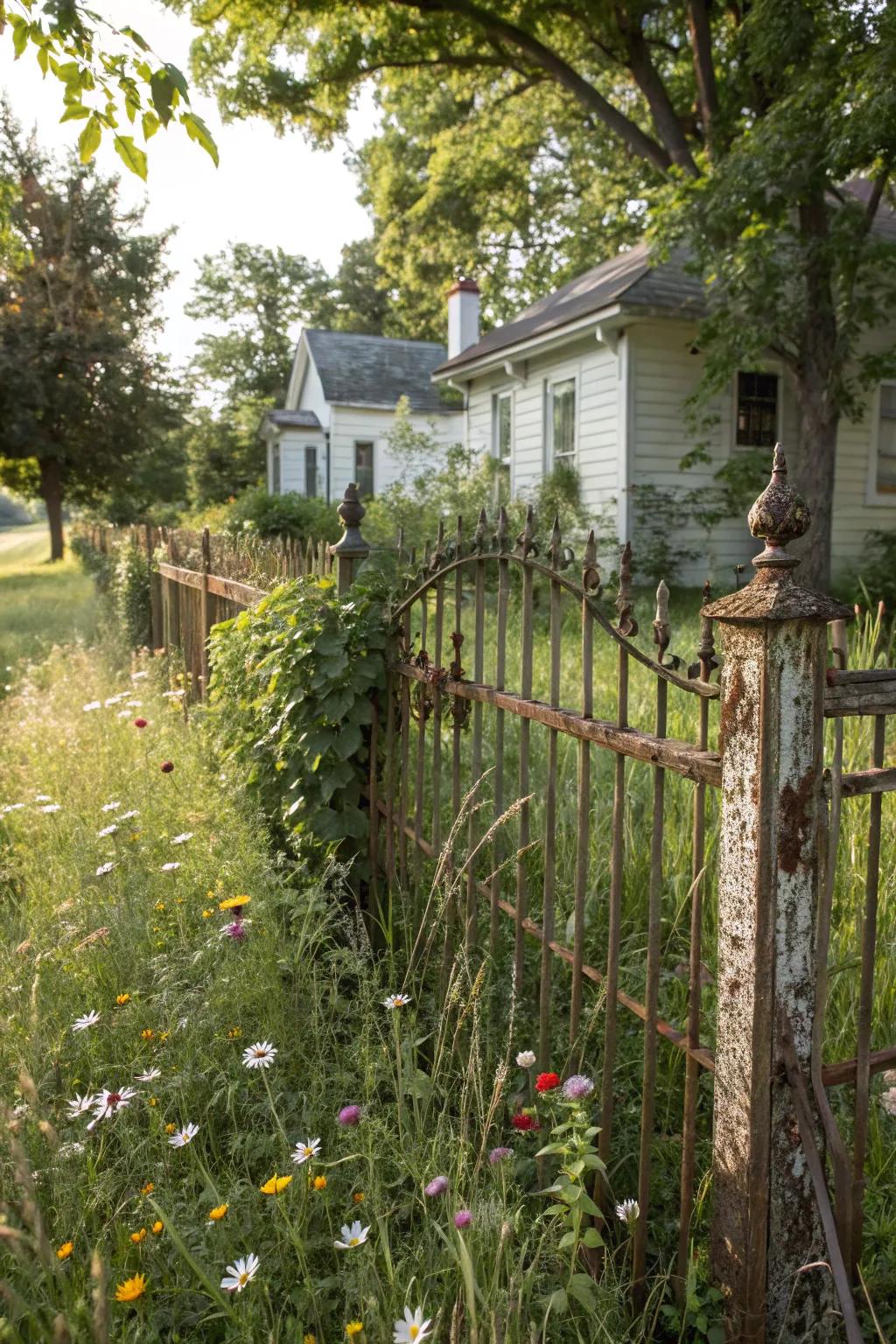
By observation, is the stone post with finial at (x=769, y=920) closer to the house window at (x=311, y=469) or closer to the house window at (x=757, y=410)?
the house window at (x=757, y=410)

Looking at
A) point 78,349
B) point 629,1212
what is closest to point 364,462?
point 78,349

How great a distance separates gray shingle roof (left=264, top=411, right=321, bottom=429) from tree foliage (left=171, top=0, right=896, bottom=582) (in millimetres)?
8112

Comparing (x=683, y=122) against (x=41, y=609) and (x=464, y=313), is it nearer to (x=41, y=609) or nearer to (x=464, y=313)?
(x=464, y=313)

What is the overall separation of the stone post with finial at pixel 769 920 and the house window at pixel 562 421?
45.5 ft

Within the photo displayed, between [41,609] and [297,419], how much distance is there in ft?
46.9

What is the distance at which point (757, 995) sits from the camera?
169 cm

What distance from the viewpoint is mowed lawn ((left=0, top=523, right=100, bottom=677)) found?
11656mm

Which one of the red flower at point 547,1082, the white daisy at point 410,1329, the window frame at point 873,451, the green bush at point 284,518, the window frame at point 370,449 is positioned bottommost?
the white daisy at point 410,1329

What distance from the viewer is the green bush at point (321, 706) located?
11.6 ft

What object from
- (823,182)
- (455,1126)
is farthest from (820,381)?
(455,1126)

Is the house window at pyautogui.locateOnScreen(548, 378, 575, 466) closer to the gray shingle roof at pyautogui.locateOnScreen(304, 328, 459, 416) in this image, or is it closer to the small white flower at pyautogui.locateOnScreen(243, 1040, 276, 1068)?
the gray shingle roof at pyautogui.locateOnScreen(304, 328, 459, 416)

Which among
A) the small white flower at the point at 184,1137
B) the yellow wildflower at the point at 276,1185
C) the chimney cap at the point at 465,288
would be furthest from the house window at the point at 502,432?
the yellow wildflower at the point at 276,1185

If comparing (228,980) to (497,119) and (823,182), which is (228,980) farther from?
(497,119)

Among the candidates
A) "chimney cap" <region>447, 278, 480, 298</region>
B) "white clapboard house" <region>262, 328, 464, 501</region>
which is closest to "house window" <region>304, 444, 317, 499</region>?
"white clapboard house" <region>262, 328, 464, 501</region>
